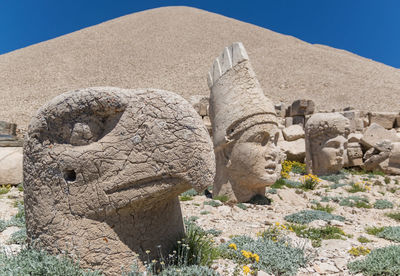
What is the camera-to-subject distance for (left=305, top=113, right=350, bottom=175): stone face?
27.8 feet

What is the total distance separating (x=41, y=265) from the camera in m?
2.12

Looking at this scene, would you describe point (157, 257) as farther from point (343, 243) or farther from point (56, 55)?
point (56, 55)

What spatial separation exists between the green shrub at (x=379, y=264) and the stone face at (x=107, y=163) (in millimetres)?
1932

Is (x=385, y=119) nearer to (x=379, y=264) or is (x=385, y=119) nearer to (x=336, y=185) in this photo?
(x=336, y=185)

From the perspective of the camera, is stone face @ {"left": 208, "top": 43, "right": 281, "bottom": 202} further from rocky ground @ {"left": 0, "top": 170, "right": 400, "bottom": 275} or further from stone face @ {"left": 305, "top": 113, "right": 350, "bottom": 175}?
stone face @ {"left": 305, "top": 113, "right": 350, "bottom": 175}

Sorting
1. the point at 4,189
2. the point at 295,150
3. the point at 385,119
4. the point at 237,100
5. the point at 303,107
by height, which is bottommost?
the point at 4,189

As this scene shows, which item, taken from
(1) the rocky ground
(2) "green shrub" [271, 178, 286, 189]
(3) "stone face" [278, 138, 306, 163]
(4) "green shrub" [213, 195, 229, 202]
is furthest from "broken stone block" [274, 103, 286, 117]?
(4) "green shrub" [213, 195, 229, 202]

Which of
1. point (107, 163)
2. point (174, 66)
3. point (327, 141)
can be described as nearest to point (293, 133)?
point (327, 141)

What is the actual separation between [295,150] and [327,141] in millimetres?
2619

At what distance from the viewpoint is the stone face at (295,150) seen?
11.1 meters

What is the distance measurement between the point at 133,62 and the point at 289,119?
23.9m

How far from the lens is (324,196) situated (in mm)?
6973

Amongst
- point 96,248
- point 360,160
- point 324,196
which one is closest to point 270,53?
point 360,160

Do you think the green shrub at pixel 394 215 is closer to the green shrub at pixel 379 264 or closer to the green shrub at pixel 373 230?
the green shrub at pixel 373 230
